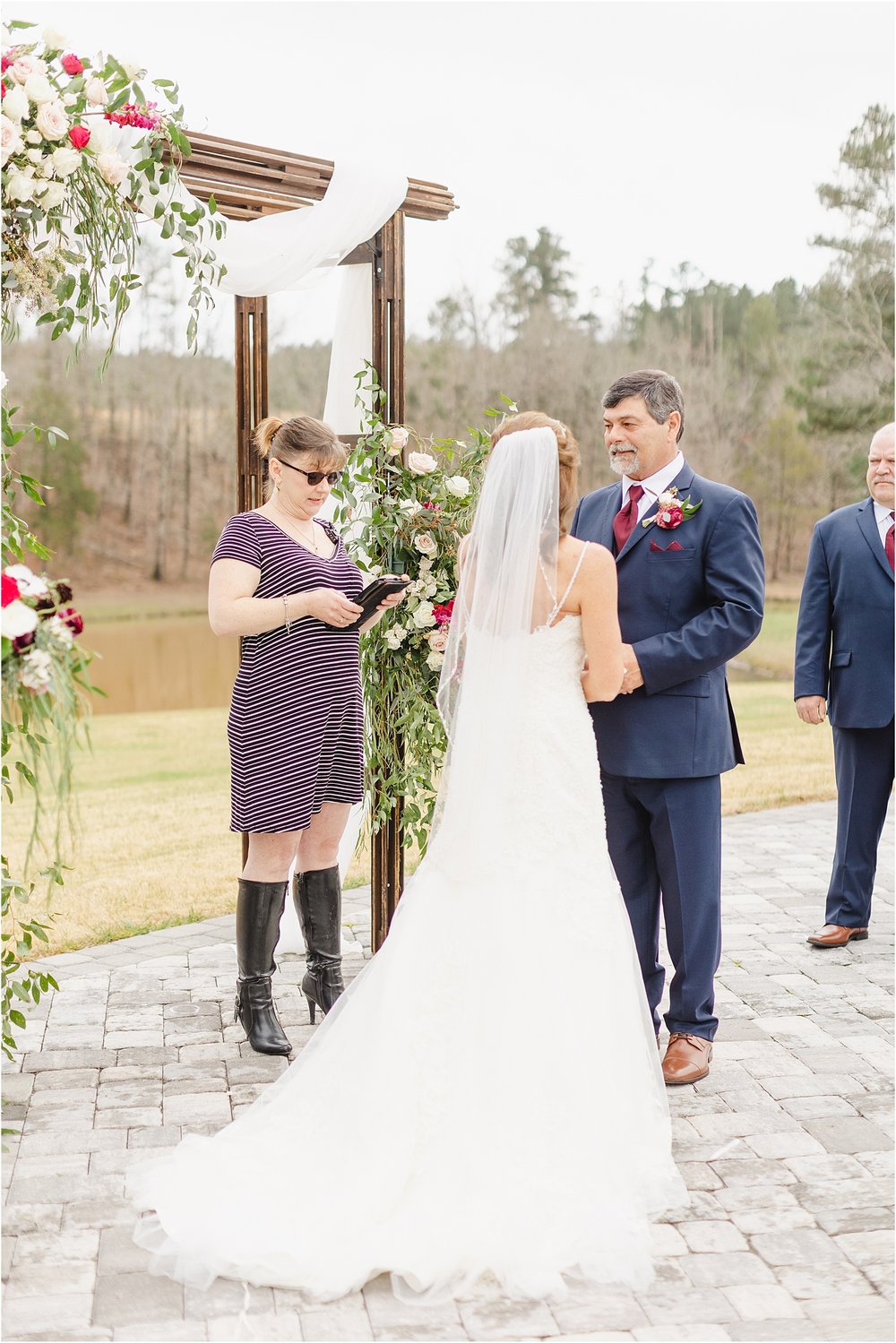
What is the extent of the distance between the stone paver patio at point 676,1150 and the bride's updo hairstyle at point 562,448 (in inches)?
66.5

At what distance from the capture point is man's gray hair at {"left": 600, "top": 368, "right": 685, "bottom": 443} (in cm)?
361

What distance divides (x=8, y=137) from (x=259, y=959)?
2.39 metres

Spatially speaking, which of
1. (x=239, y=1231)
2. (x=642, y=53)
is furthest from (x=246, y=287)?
(x=642, y=53)

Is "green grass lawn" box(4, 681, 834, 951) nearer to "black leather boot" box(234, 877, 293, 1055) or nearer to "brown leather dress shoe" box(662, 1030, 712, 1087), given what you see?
"black leather boot" box(234, 877, 293, 1055)

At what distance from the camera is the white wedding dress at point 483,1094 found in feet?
8.82

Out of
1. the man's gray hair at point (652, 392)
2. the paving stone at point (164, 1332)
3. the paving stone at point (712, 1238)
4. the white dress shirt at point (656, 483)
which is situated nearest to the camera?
the paving stone at point (164, 1332)

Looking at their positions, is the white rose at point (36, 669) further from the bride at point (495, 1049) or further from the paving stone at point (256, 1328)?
the paving stone at point (256, 1328)

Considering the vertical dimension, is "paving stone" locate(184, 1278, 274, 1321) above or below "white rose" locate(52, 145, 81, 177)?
below

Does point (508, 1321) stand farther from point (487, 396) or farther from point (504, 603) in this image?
point (487, 396)

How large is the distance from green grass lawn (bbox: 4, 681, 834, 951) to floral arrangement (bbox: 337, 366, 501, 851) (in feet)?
3.92

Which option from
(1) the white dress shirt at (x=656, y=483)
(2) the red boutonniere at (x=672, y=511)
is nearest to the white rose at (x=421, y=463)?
(1) the white dress shirt at (x=656, y=483)

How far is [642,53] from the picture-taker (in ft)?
51.4

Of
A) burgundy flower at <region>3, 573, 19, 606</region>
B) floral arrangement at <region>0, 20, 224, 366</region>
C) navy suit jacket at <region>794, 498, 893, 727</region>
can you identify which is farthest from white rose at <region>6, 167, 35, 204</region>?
navy suit jacket at <region>794, 498, 893, 727</region>

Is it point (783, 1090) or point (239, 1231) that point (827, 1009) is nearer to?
point (783, 1090)
